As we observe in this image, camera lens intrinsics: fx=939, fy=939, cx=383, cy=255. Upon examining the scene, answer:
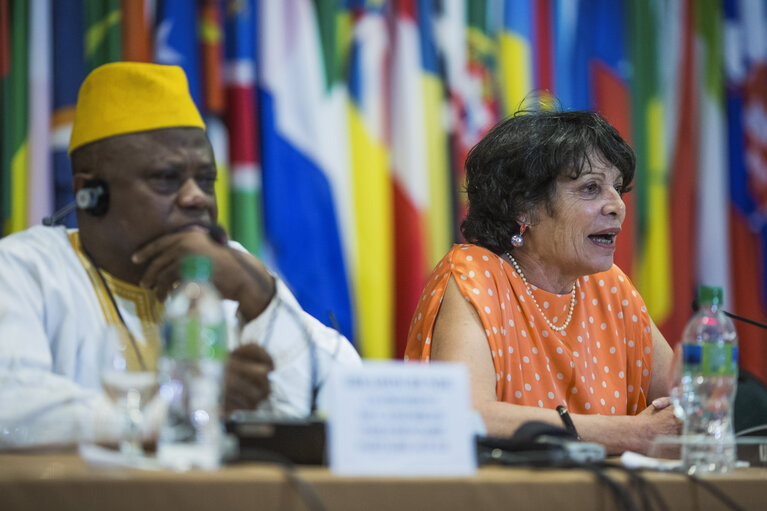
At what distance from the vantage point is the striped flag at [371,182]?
109 inches

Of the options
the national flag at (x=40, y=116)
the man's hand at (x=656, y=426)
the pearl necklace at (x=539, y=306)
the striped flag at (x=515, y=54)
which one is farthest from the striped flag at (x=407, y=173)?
the man's hand at (x=656, y=426)

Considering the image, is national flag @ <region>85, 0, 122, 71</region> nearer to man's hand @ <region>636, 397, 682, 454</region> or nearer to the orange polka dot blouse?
the orange polka dot blouse

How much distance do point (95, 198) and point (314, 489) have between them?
2.71ft

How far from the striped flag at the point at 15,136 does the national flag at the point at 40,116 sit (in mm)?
21

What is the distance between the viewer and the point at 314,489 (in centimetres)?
93

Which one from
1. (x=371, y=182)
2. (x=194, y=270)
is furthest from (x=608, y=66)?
(x=194, y=270)

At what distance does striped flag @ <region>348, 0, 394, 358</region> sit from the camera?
2.76 m

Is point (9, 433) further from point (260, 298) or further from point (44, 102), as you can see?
point (44, 102)

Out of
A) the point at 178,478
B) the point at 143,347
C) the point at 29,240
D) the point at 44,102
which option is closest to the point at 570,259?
the point at 143,347

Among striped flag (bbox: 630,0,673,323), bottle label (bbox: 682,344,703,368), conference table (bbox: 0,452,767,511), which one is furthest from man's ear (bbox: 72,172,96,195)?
striped flag (bbox: 630,0,673,323)

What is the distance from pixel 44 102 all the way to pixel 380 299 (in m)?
1.08

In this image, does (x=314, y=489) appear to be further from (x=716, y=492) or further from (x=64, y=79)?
(x=64, y=79)

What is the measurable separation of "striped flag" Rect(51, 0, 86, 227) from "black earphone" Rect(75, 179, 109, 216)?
0.99 m

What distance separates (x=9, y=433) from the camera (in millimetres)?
1239
